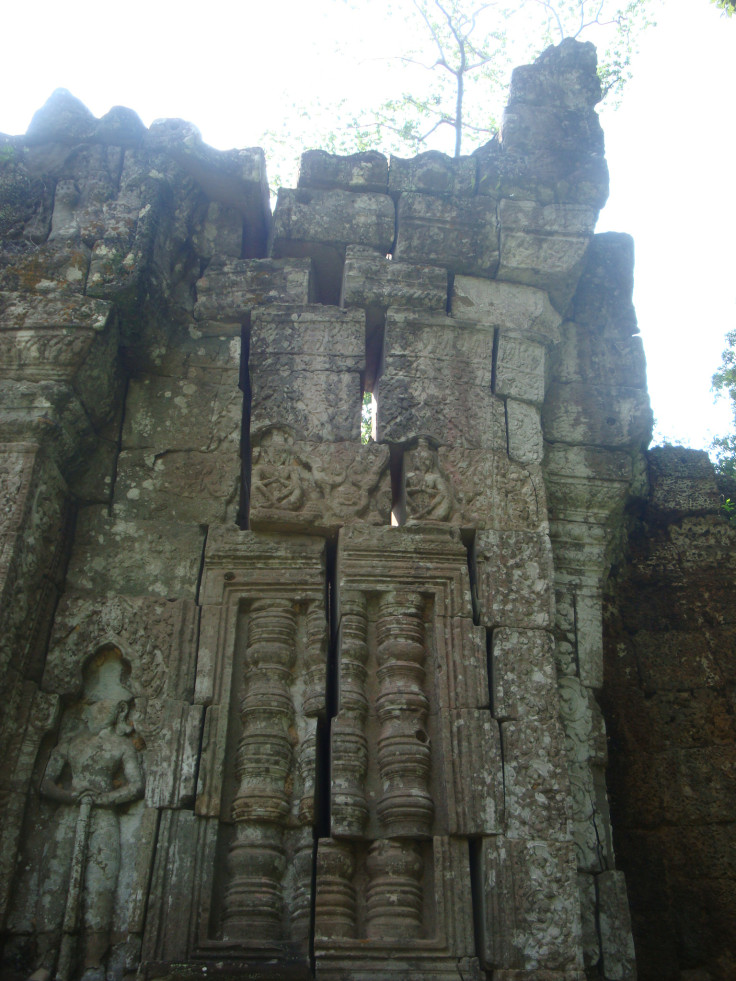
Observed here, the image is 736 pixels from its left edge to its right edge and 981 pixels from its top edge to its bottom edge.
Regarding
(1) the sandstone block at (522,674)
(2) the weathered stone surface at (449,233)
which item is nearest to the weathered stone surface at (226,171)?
(2) the weathered stone surface at (449,233)

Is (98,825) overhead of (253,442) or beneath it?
beneath

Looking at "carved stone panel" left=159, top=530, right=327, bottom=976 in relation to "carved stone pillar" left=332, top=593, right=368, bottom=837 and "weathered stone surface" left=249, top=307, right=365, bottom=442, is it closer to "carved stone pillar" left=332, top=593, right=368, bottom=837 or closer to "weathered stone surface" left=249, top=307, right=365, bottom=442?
"carved stone pillar" left=332, top=593, right=368, bottom=837

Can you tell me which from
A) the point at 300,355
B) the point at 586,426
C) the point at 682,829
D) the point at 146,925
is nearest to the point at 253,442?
the point at 300,355

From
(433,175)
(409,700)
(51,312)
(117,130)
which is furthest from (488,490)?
(117,130)

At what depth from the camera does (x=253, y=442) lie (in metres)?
5.72

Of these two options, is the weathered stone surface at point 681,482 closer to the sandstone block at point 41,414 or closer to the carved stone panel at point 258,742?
→ the carved stone panel at point 258,742

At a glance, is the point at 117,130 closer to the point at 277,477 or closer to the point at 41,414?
the point at 41,414

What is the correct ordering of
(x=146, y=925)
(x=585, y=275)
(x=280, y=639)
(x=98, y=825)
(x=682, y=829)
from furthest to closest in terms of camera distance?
(x=585, y=275) → (x=682, y=829) → (x=280, y=639) → (x=98, y=825) → (x=146, y=925)

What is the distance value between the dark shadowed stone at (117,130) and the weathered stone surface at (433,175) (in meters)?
1.82

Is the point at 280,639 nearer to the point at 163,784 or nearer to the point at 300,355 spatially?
the point at 163,784

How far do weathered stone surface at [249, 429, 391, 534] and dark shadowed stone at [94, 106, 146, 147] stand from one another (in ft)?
7.98

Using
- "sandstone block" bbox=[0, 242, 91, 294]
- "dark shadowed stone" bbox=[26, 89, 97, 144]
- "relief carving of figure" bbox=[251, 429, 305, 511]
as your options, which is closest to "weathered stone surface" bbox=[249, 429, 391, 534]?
"relief carving of figure" bbox=[251, 429, 305, 511]

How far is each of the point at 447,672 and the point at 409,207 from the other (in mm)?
3357

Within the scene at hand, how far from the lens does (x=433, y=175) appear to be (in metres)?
6.64
